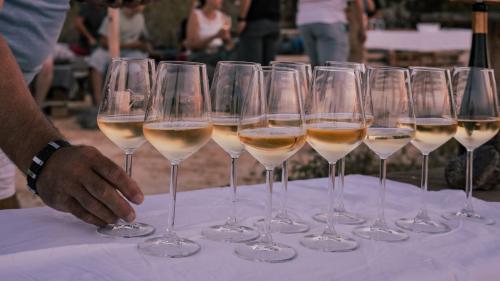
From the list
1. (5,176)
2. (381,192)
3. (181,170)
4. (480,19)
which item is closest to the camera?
(381,192)

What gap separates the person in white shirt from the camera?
5.64 metres

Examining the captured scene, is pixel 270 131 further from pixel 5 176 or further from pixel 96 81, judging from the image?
pixel 96 81

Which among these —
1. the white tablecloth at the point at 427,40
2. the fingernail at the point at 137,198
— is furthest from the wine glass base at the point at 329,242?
the white tablecloth at the point at 427,40

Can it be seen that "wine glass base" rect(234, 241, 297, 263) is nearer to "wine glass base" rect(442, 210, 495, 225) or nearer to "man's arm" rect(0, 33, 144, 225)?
"man's arm" rect(0, 33, 144, 225)

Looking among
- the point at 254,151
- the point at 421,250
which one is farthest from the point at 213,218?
the point at 421,250

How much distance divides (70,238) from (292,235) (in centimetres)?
42

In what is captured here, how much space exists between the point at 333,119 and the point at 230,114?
0.66 ft

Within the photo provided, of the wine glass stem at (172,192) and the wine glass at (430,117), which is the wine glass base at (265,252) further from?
the wine glass at (430,117)

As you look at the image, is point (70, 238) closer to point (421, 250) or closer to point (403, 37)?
point (421, 250)

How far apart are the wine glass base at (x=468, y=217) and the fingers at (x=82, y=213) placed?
763mm

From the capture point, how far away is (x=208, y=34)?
751 centimetres

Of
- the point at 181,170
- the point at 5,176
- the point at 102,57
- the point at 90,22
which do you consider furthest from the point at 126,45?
the point at 5,176

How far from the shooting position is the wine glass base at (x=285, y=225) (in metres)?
1.33

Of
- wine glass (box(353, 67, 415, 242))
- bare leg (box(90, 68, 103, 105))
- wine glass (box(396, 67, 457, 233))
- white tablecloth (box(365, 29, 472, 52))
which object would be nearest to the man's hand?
wine glass (box(353, 67, 415, 242))
